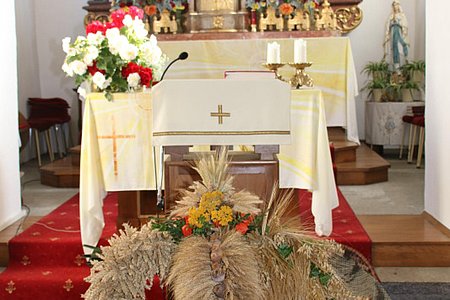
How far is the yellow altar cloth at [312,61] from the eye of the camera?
689 cm

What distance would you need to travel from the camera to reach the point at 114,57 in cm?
430

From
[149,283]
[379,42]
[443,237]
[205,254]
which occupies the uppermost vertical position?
[379,42]

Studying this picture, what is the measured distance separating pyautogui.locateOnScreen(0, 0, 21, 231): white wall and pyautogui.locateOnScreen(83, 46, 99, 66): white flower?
4.33 ft

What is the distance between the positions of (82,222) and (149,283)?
2.69m

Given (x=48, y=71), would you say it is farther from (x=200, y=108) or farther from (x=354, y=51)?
(x=200, y=108)

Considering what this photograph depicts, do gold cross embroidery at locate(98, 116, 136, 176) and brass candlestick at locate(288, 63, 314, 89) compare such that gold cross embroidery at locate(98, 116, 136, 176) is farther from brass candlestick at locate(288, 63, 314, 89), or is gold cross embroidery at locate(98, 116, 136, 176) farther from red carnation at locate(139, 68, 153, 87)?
brass candlestick at locate(288, 63, 314, 89)

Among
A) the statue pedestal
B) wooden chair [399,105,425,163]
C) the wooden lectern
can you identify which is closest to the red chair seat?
wooden chair [399,105,425,163]

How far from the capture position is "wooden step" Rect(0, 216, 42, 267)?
185 inches

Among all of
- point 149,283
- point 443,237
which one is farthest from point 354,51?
point 149,283

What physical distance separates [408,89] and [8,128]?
223 inches

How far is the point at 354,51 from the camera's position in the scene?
32.1ft

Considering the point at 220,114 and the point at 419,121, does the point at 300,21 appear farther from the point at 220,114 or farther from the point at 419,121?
the point at 220,114

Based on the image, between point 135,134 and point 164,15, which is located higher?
point 164,15

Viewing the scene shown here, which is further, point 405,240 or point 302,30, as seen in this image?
point 302,30
